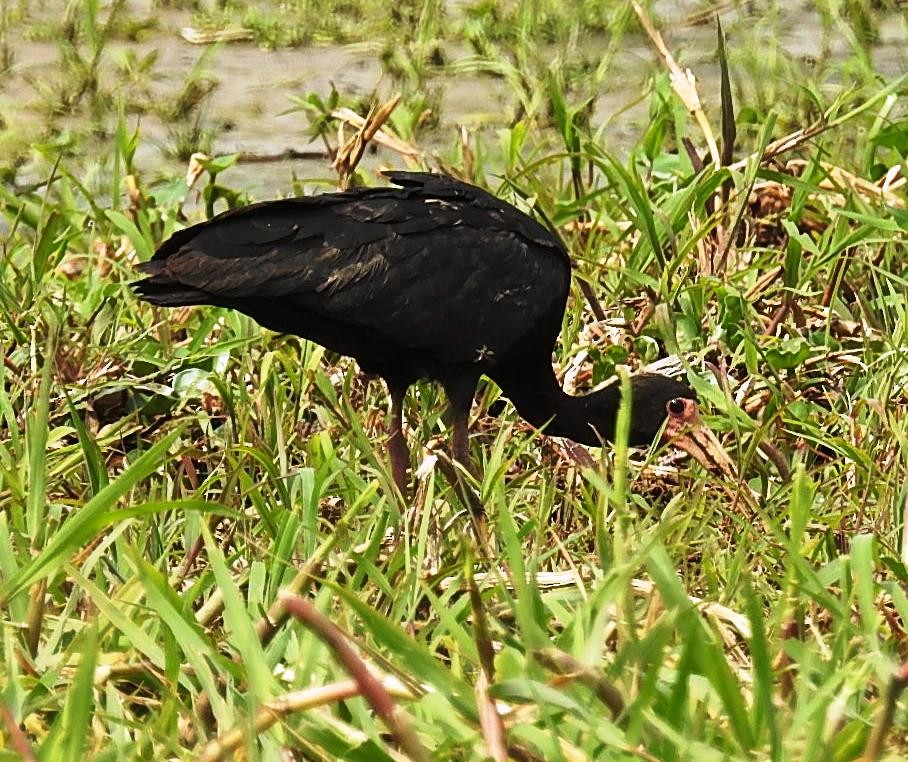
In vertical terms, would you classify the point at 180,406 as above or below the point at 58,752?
below

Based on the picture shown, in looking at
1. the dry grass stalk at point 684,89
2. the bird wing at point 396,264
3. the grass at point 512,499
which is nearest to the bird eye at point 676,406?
the grass at point 512,499

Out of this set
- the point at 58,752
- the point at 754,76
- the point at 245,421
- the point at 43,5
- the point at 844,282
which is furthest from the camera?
the point at 43,5

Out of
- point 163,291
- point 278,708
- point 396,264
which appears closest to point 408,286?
point 396,264

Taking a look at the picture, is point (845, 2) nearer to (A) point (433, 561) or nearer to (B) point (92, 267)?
(B) point (92, 267)

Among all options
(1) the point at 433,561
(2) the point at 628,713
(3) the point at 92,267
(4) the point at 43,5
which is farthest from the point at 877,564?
(4) the point at 43,5

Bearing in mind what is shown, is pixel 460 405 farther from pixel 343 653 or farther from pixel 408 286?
pixel 343 653

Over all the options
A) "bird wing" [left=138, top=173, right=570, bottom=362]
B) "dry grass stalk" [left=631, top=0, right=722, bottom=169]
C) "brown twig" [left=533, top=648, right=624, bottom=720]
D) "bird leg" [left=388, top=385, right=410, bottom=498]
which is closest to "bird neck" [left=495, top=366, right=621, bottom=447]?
"bird wing" [left=138, top=173, right=570, bottom=362]

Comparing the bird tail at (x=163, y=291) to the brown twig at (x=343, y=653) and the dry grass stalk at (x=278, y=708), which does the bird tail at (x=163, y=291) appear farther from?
the brown twig at (x=343, y=653)

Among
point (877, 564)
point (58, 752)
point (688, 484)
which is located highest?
point (58, 752)
